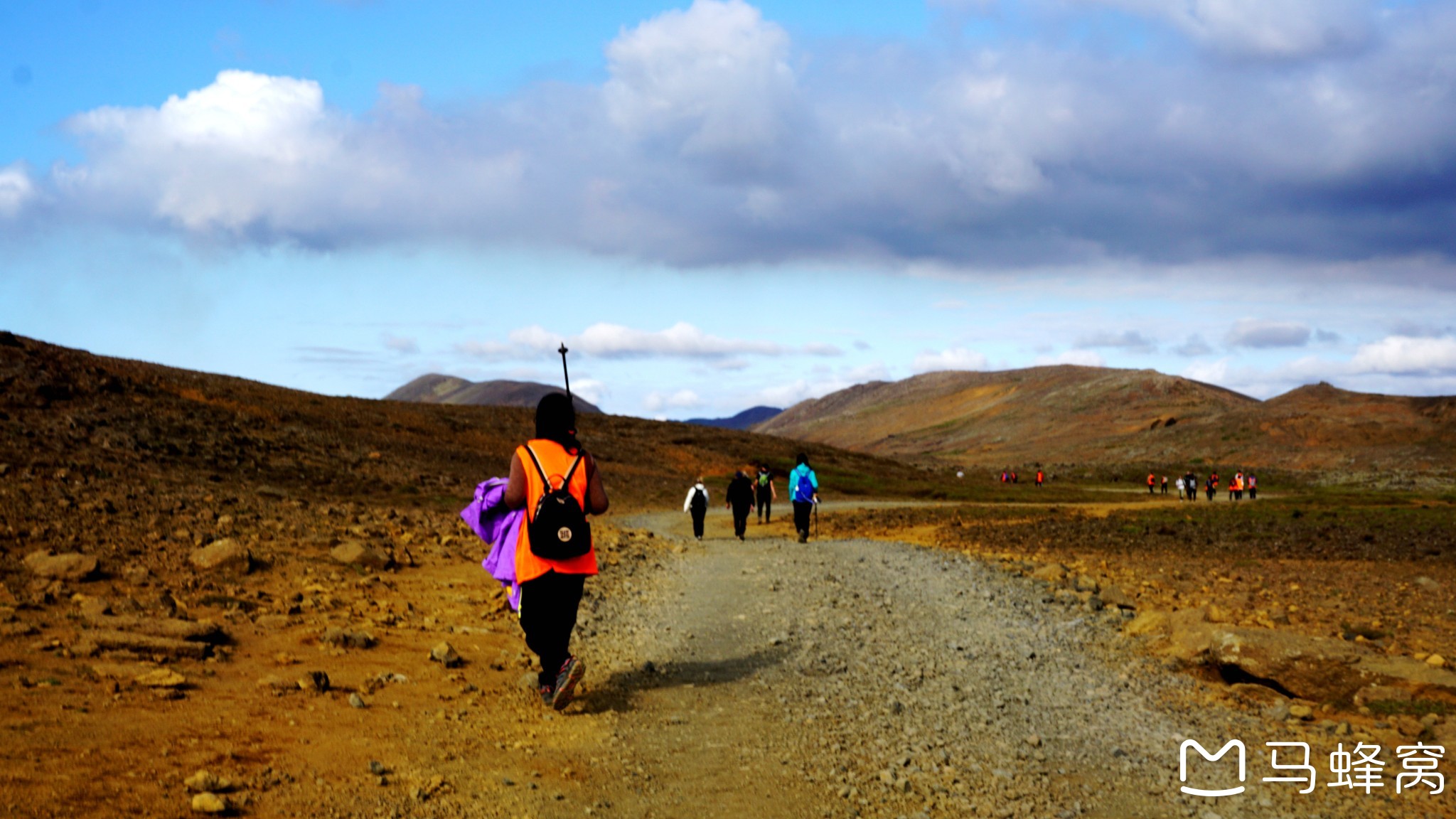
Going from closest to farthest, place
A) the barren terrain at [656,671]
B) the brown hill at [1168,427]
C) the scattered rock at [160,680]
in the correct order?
the barren terrain at [656,671]
the scattered rock at [160,680]
the brown hill at [1168,427]

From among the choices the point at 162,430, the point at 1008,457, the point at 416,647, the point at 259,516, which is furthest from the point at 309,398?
the point at 1008,457

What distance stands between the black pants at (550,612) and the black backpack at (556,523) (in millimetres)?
212

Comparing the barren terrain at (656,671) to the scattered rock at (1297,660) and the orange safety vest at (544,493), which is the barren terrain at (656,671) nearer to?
the scattered rock at (1297,660)

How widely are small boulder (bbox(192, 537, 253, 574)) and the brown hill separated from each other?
Answer: 10161cm

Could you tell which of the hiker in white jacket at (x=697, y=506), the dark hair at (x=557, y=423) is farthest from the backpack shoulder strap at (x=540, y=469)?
the hiker in white jacket at (x=697, y=506)

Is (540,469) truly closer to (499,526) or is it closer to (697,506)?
(499,526)

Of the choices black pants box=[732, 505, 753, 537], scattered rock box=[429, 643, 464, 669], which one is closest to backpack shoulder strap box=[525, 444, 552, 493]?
scattered rock box=[429, 643, 464, 669]

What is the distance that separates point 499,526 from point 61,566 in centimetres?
578

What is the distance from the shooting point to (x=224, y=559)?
12.6 m

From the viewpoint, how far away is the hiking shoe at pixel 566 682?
7891mm

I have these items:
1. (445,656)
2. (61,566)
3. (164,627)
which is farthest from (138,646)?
(61,566)

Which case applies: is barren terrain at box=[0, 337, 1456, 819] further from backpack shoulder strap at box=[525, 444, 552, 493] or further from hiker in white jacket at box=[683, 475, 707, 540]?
hiker in white jacket at box=[683, 475, 707, 540]

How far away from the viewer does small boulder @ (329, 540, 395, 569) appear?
14.5 metres

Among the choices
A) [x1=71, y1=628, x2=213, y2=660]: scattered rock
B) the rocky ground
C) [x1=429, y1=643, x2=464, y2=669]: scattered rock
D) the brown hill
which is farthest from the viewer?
the brown hill
